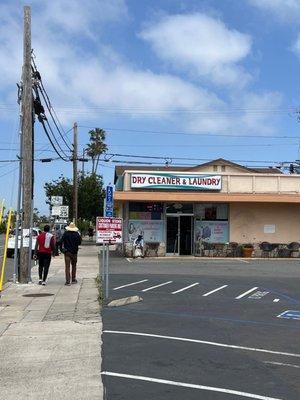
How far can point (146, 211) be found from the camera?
104 feet

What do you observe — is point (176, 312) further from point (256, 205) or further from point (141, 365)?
point (256, 205)

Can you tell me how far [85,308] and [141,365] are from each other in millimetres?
5320

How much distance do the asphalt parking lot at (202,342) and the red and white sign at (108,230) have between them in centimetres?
146

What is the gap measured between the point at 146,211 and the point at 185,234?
97.9 inches

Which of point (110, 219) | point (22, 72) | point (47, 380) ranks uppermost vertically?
point (22, 72)

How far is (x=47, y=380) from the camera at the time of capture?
268 inches

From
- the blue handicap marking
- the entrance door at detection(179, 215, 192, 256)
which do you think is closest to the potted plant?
the entrance door at detection(179, 215, 192, 256)

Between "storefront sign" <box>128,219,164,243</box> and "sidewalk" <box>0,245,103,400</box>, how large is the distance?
15.2 metres

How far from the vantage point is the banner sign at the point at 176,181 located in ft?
102

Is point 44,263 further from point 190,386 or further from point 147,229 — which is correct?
point 147,229

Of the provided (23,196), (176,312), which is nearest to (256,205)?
(23,196)

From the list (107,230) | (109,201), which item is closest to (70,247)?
(109,201)

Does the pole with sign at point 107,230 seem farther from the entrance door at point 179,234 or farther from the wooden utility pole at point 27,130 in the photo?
the entrance door at point 179,234

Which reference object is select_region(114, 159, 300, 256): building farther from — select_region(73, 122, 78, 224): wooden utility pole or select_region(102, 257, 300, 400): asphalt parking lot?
select_region(102, 257, 300, 400): asphalt parking lot
